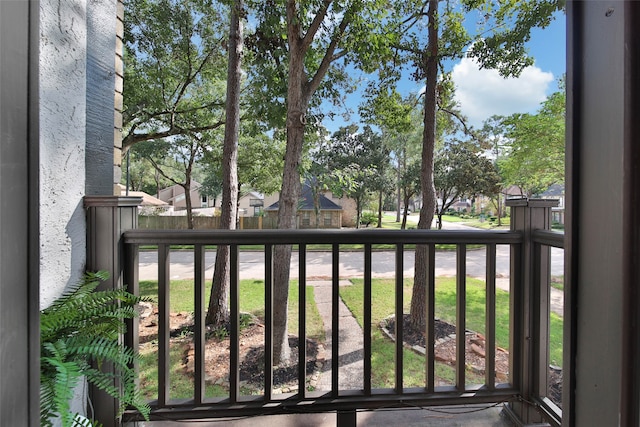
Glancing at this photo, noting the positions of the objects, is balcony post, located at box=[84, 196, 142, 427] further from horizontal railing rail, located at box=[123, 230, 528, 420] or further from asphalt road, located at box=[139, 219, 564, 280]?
asphalt road, located at box=[139, 219, 564, 280]

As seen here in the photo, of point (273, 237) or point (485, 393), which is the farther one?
point (485, 393)

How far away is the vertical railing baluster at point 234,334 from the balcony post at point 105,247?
0.52 m

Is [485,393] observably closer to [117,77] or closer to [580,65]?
[580,65]

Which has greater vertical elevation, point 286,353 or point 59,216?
point 59,216

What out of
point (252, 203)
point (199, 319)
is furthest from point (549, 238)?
point (252, 203)

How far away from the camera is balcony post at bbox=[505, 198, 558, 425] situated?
1.50m

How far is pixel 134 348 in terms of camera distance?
54.9 inches

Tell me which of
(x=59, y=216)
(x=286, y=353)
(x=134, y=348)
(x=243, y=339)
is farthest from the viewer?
(x=243, y=339)

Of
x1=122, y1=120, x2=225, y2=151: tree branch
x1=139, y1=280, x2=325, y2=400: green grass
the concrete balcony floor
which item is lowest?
x1=139, y1=280, x2=325, y2=400: green grass

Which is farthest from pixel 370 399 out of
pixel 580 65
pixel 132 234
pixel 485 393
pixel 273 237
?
pixel 580 65

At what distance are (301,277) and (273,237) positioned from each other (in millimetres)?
241

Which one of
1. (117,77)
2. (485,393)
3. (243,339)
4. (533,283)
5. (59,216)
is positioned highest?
(117,77)

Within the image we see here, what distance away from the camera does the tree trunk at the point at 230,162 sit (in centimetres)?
379

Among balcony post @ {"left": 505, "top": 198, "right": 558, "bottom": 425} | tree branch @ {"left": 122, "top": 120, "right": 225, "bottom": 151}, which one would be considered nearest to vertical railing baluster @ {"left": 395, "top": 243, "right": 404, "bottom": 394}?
balcony post @ {"left": 505, "top": 198, "right": 558, "bottom": 425}
